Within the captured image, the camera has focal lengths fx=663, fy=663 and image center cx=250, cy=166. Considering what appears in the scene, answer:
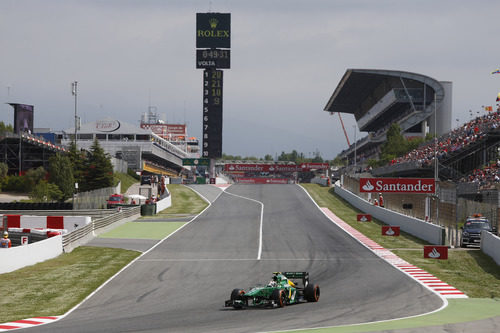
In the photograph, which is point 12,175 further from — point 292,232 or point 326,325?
point 326,325

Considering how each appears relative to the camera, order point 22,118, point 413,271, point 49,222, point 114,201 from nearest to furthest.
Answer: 1. point 413,271
2. point 49,222
3. point 114,201
4. point 22,118

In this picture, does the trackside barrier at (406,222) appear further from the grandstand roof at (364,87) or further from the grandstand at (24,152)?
the grandstand roof at (364,87)

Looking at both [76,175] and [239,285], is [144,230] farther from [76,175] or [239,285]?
[76,175]

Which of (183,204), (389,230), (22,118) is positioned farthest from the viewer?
(22,118)

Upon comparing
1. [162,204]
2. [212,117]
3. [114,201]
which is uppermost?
[212,117]

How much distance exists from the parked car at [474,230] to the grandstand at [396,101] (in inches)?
2683

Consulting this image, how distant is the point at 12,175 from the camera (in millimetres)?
85438

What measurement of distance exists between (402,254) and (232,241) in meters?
10.7

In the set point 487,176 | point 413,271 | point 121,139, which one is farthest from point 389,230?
point 121,139

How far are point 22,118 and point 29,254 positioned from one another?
219 feet

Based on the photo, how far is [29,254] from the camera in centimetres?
2844

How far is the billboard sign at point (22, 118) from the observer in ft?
293

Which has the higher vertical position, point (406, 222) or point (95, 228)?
point (406, 222)

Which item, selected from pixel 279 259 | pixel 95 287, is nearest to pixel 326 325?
pixel 95 287
